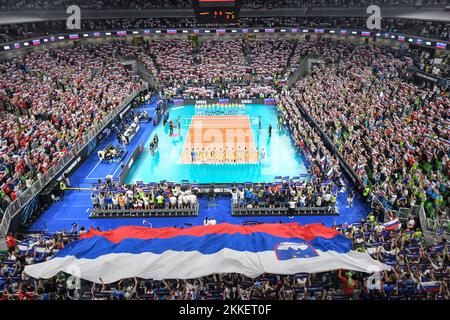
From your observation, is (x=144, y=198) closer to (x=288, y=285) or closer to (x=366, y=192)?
(x=288, y=285)

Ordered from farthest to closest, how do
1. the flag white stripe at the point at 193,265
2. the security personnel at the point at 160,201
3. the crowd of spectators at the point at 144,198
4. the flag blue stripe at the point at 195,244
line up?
the crowd of spectators at the point at 144,198 → the security personnel at the point at 160,201 → the flag blue stripe at the point at 195,244 → the flag white stripe at the point at 193,265

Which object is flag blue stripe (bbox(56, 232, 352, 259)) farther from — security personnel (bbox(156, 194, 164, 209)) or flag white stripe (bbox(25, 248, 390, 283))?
security personnel (bbox(156, 194, 164, 209))

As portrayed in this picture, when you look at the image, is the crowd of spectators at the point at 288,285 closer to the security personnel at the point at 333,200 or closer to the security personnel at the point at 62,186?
the security personnel at the point at 333,200

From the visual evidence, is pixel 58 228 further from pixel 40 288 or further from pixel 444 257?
pixel 444 257

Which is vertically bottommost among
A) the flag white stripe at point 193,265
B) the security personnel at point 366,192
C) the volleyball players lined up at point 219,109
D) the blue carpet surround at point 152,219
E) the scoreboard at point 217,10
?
the blue carpet surround at point 152,219

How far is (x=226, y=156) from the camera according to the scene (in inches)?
1206

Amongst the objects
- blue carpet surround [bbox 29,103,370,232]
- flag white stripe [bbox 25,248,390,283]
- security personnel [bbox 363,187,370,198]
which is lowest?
blue carpet surround [bbox 29,103,370,232]

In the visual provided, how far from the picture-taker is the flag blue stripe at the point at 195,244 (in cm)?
1401

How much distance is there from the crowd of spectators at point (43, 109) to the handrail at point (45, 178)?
1.22 ft

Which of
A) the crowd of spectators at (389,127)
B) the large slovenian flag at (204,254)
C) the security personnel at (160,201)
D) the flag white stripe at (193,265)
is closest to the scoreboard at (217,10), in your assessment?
the crowd of spectators at (389,127)

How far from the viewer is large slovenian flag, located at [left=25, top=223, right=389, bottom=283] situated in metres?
12.7

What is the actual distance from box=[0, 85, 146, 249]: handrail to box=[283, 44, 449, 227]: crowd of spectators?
2039 cm

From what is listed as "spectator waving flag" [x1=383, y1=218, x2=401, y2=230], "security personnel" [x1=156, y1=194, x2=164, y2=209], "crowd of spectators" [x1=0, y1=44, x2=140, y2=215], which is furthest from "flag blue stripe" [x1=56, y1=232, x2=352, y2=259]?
"crowd of spectators" [x1=0, y1=44, x2=140, y2=215]

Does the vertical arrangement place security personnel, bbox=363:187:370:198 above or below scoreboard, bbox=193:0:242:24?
below
